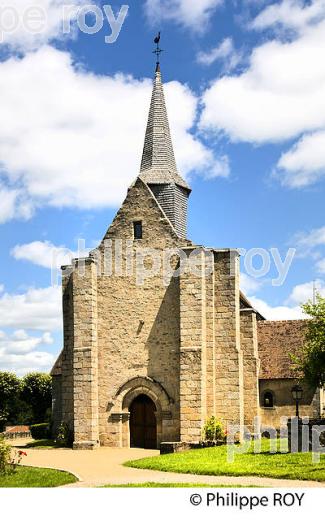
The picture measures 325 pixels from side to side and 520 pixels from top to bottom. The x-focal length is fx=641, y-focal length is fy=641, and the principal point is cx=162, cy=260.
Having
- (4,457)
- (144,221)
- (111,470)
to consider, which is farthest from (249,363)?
(4,457)

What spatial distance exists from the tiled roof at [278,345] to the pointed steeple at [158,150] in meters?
10.3

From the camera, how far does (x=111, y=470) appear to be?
1931cm

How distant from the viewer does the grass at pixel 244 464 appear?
54.2 feet

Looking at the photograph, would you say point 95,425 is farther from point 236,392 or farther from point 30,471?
point 30,471

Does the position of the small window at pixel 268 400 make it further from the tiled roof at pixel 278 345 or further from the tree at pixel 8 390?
the tree at pixel 8 390

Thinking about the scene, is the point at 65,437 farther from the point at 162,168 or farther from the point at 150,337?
the point at 162,168

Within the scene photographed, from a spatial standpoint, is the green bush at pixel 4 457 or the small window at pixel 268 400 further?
the small window at pixel 268 400

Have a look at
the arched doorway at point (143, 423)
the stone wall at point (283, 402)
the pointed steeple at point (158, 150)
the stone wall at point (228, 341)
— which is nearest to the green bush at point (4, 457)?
the arched doorway at point (143, 423)

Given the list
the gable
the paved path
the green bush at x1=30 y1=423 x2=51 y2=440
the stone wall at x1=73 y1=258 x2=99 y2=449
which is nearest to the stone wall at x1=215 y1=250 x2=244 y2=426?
the gable

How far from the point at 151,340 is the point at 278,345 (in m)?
11.1

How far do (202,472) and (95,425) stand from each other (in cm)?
1008

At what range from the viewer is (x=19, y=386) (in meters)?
61.3
